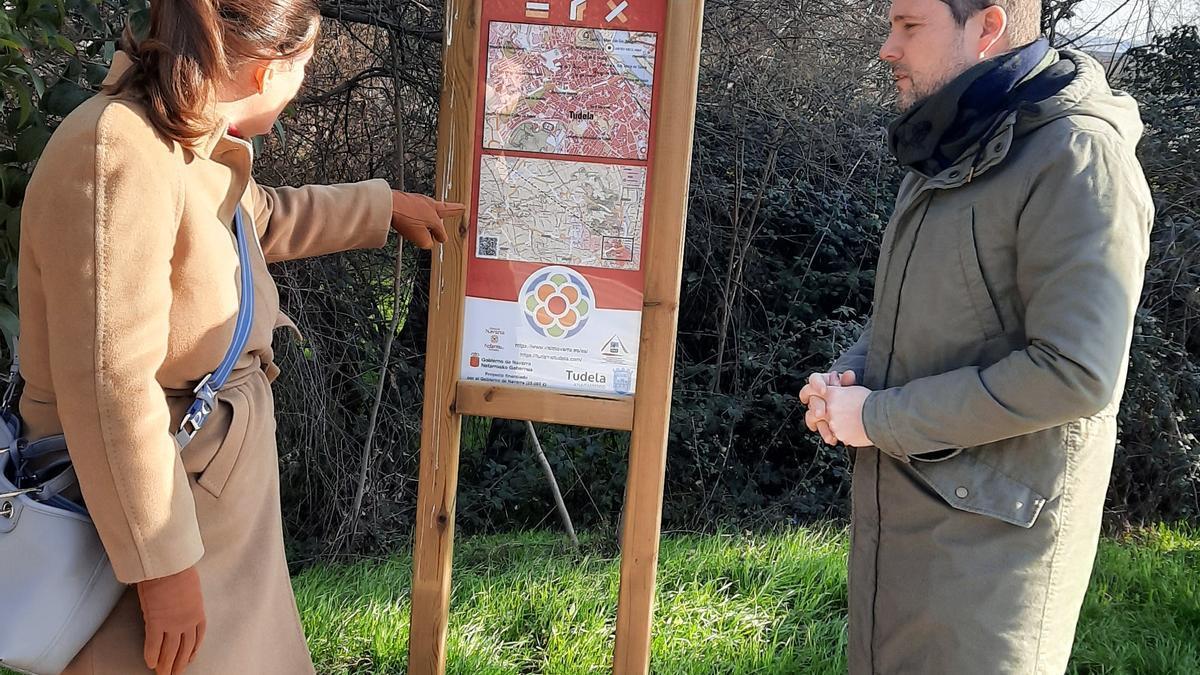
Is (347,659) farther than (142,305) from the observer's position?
Yes

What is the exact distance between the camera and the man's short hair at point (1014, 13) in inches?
71.3

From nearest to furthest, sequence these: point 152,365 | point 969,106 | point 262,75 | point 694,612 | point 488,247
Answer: point 152,365 < point 262,75 < point 969,106 < point 488,247 < point 694,612

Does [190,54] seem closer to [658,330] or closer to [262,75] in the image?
[262,75]

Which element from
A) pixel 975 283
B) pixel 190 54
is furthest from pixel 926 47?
pixel 190 54

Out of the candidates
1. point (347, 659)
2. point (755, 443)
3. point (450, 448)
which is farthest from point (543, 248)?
point (755, 443)

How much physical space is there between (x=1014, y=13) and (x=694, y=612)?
2479 mm

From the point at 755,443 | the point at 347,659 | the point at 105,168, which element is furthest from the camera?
the point at 755,443

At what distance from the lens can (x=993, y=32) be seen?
1828 mm

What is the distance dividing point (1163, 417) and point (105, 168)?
4.85 metres

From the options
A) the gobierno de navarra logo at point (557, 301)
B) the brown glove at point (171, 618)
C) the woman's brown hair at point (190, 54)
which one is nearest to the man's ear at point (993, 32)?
the gobierno de navarra logo at point (557, 301)

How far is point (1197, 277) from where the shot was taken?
15.5 feet

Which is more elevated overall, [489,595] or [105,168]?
[105,168]

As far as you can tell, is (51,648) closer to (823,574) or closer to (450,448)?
(450,448)

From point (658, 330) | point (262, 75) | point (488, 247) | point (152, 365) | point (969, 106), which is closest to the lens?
point (152, 365)
